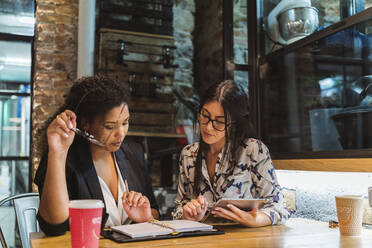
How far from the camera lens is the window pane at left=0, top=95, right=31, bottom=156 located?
12.8 ft

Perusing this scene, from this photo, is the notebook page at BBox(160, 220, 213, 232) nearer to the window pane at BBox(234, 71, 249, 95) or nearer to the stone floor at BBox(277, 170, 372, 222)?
the stone floor at BBox(277, 170, 372, 222)

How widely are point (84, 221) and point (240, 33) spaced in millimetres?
2306

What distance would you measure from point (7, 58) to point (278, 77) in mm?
2825

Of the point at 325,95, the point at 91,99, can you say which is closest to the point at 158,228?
the point at 91,99

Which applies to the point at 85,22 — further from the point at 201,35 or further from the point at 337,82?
the point at 337,82

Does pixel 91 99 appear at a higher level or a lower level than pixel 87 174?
higher

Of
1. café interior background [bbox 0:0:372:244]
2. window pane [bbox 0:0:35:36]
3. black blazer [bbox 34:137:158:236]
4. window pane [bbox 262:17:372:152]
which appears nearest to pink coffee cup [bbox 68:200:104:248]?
black blazer [bbox 34:137:158:236]

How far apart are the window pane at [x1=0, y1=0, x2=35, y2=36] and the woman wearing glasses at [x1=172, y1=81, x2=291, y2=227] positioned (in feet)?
9.56

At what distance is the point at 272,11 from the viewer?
2.75 meters

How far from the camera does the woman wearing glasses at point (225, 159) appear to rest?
1.72 metres

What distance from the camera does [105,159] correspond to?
1693mm

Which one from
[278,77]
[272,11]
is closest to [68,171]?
[272,11]

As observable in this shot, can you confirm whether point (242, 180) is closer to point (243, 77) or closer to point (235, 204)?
point (235, 204)

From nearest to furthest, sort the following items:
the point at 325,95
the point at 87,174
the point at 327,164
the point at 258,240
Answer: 1. the point at 258,240
2. the point at 87,174
3. the point at 327,164
4. the point at 325,95
